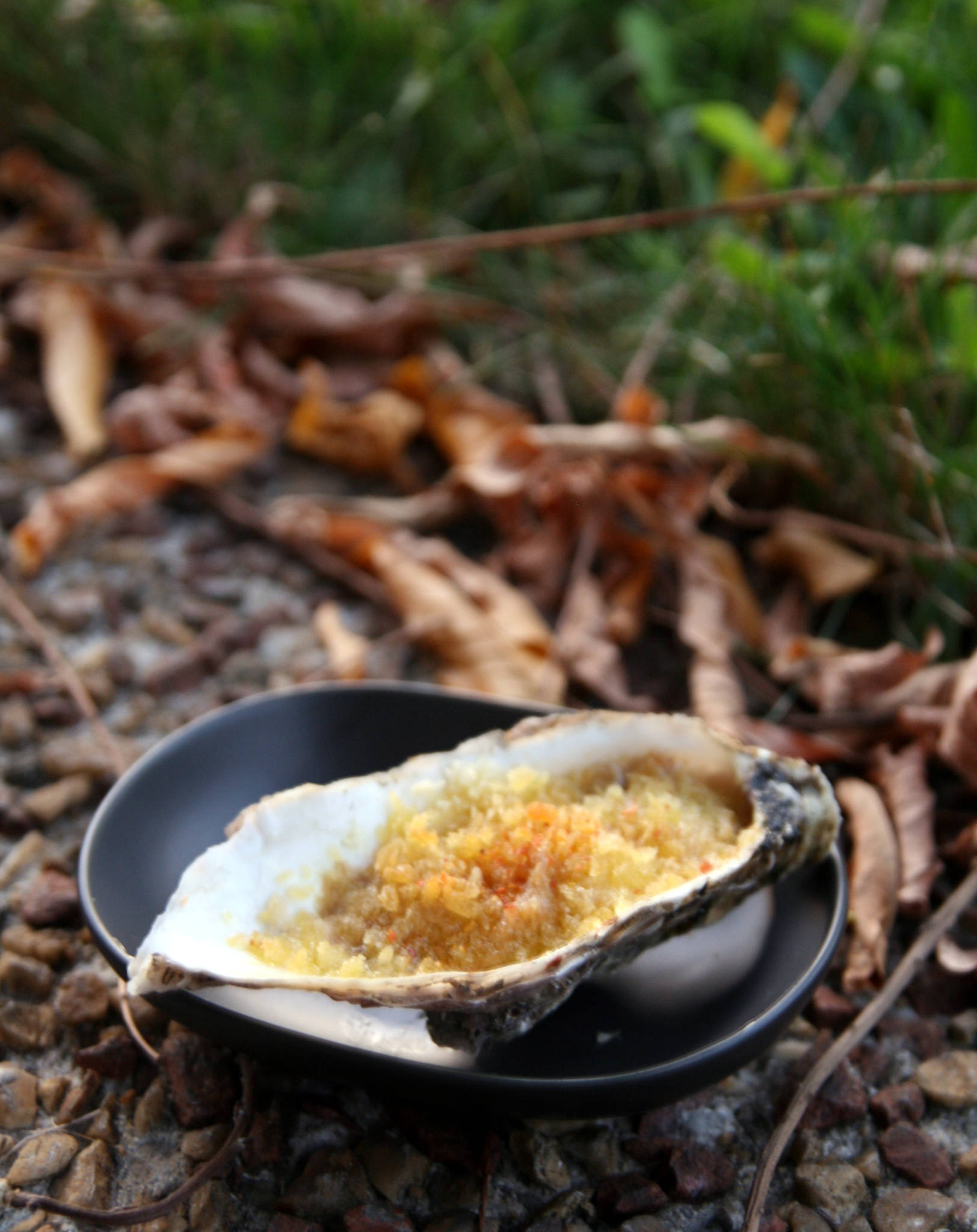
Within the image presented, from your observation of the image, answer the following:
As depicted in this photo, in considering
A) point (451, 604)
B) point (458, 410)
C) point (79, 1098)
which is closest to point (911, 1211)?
point (79, 1098)

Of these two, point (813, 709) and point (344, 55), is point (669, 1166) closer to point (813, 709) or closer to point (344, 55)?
point (813, 709)

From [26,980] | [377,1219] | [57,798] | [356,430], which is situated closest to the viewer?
[377,1219]

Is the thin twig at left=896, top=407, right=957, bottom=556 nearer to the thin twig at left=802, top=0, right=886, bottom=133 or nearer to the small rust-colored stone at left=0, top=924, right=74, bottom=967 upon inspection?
the thin twig at left=802, top=0, right=886, bottom=133

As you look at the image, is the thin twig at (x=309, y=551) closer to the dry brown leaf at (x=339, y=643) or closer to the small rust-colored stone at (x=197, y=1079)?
the dry brown leaf at (x=339, y=643)

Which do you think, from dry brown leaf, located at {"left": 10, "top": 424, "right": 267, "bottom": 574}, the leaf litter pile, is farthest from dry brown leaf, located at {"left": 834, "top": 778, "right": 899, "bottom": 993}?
dry brown leaf, located at {"left": 10, "top": 424, "right": 267, "bottom": 574}

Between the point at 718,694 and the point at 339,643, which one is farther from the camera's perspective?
the point at 339,643

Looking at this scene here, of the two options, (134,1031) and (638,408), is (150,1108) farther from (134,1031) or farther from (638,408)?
(638,408)

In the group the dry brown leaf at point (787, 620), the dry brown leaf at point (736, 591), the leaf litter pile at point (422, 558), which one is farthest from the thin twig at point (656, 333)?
the dry brown leaf at point (787, 620)
